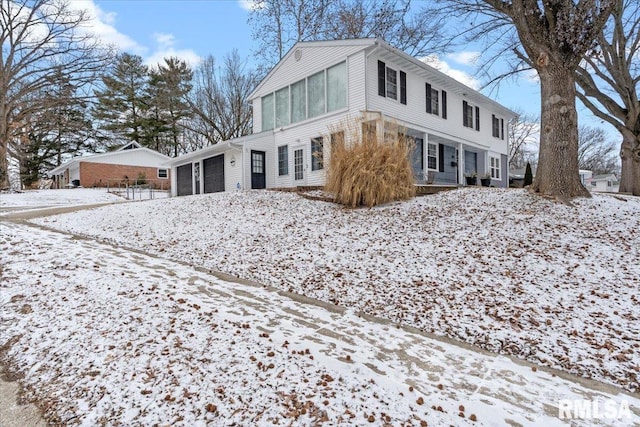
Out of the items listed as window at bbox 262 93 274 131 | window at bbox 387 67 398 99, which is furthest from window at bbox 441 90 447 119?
window at bbox 262 93 274 131

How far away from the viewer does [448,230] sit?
6051 millimetres

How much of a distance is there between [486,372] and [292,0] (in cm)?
2097

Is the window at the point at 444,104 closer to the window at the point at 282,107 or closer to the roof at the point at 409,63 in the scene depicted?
the roof at the point at 409,63

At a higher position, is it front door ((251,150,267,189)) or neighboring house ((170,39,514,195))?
neighboring house ((170,39,514,195))

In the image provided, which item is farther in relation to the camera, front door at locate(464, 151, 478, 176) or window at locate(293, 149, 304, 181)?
front door at locate(464, 151, 478, 176)

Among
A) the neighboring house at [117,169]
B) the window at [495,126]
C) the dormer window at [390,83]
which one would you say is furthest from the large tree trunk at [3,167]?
the window at [495,126]

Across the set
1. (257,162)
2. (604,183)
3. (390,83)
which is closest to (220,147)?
(257,162)

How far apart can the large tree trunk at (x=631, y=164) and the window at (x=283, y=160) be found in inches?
501

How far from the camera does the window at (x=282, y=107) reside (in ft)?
44.7

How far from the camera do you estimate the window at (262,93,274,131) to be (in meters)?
14.5

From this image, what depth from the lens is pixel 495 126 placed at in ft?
58.3

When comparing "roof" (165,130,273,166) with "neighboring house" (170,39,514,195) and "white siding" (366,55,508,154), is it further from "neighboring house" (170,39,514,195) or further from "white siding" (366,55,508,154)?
"white siding" (366,55,508,154)

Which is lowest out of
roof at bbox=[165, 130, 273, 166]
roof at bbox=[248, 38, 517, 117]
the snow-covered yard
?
the snow-covered yard

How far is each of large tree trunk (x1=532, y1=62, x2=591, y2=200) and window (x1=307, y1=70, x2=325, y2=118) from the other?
22.0ft
